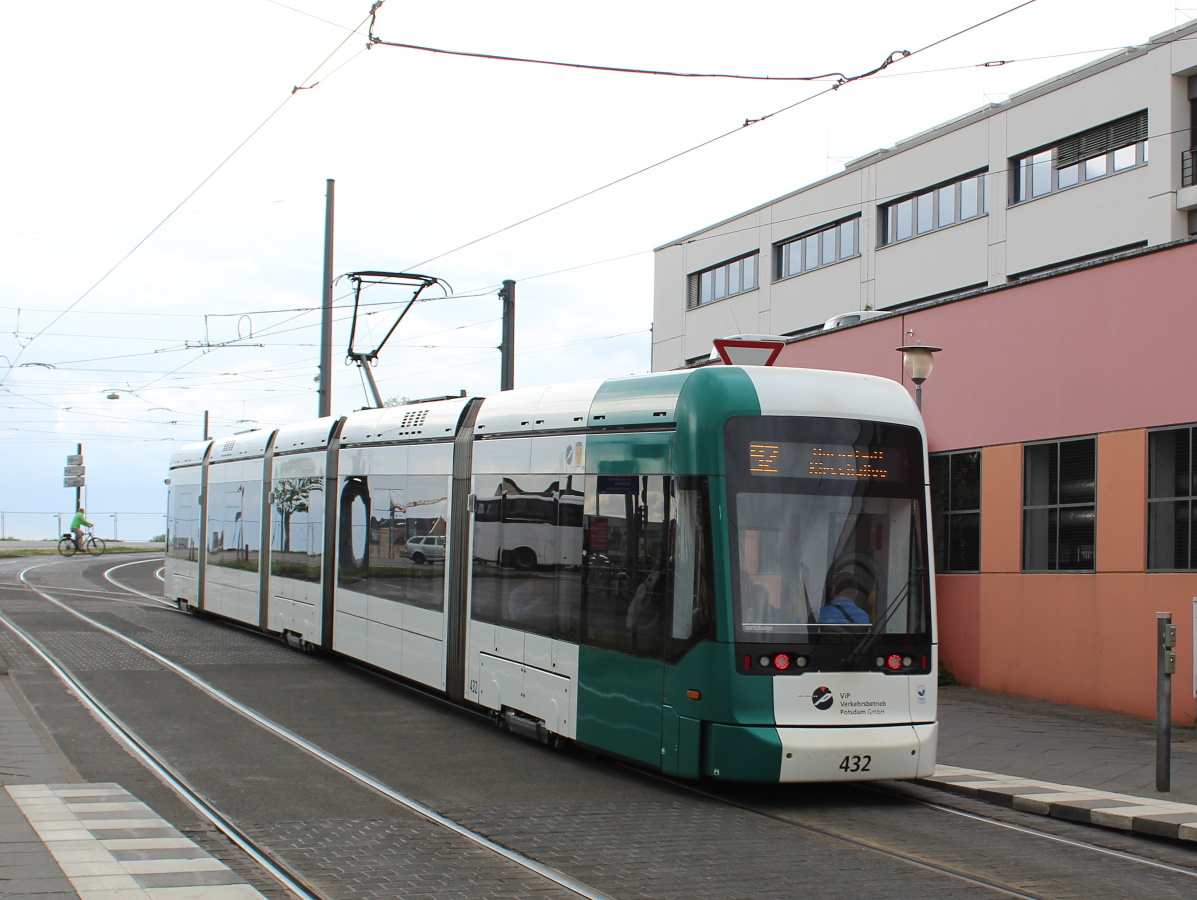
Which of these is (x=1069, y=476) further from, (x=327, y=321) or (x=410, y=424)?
(x=327, y=321)

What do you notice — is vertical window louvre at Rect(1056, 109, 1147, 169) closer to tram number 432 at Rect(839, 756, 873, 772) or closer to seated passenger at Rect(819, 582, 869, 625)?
seated passenger at Rect(819, 582, 869, 625)

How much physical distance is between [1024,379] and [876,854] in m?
9.43

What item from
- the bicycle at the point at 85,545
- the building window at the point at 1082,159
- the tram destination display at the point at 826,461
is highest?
the building window at the point at 1082,159

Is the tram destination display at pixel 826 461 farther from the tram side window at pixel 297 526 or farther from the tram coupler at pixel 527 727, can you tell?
the tram side window at pixel 297 526

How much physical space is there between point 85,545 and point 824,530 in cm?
4657

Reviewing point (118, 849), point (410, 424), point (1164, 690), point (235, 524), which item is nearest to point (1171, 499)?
point (1164, 690)

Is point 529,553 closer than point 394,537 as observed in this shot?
Yes

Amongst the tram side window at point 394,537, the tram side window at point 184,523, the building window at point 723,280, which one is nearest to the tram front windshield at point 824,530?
the tram side window at point 394,537

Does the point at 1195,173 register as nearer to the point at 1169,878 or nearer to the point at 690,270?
the point at 690,270

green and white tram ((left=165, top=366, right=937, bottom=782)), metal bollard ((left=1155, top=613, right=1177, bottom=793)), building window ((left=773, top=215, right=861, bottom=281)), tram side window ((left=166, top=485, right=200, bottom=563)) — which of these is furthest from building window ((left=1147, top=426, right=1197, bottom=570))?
building window ((left=773, top=215, right=861, bottom=281))

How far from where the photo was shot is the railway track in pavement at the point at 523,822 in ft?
22.2

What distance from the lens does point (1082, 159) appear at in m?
31.6

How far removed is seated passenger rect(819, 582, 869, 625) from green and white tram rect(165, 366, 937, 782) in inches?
0.5

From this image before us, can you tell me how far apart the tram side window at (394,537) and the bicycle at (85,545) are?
118 feet
